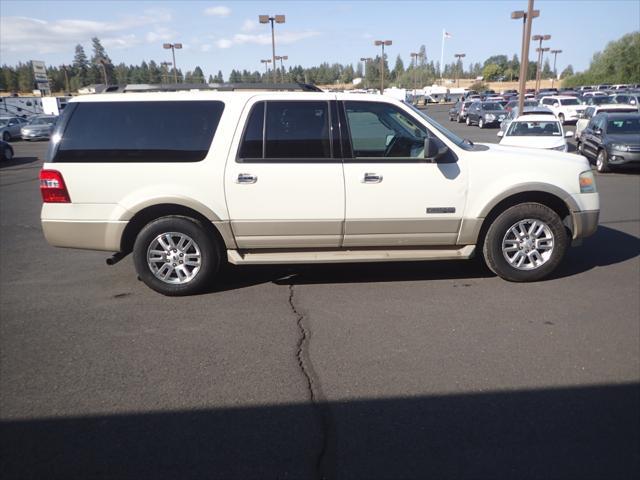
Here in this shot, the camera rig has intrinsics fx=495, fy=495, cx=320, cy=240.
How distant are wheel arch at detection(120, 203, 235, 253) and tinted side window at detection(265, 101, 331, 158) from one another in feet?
2.89

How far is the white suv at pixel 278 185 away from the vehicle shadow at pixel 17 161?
1701 centimetres

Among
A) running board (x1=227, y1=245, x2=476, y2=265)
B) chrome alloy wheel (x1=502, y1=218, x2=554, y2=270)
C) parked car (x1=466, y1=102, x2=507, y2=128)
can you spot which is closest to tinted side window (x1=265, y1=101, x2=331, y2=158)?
running board (x1=227, y1=245, x2=476, y2=265)

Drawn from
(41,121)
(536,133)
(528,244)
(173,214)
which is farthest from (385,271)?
(41,121)

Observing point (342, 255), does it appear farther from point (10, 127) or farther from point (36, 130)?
point (10, 127)

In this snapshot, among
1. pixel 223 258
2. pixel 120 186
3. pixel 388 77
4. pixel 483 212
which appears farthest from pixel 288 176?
pixel 388 77

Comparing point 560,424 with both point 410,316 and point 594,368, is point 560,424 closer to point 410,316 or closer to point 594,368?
point 594,368

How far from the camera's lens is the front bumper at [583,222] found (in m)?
5.27

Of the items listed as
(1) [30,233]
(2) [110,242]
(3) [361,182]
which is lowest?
(1) [30,233]

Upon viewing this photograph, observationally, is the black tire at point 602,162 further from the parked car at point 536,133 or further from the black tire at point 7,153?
the black tire at point 7,153

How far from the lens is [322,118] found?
199 inches

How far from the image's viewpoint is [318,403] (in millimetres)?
3166

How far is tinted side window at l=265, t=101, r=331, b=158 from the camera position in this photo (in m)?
4.97

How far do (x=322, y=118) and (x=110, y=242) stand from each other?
8.19 feet

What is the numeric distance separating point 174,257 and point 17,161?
19146mm
